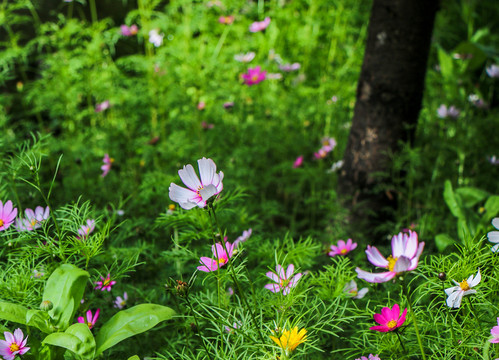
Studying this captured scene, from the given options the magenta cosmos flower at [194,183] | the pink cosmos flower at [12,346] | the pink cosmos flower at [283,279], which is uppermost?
the magenta cosmos flower at [194,183]

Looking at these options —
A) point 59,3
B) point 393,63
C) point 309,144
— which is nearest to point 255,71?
point 309,144

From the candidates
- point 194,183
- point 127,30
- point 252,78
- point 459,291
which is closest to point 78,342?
point 194,183

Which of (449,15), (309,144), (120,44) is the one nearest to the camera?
(309,144)

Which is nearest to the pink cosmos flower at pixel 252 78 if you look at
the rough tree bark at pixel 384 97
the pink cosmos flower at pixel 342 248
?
the rough tree bark at pixel 384 97

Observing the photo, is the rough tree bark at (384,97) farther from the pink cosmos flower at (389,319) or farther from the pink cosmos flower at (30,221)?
the pink cosmos flower at (30,221)

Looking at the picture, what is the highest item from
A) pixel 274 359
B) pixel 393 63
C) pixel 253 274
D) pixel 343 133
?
pixel 393 63

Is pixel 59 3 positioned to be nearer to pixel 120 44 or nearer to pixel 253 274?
pixel 120 44

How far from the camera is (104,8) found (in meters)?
3.63

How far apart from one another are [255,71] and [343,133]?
0.56m

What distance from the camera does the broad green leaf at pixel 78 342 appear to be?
73cm

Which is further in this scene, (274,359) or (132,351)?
(132,351)

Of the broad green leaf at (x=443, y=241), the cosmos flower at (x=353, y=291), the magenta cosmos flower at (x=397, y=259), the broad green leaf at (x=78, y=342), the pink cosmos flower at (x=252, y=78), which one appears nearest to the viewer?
the magenta cosmos flower at (x=397, y=259)

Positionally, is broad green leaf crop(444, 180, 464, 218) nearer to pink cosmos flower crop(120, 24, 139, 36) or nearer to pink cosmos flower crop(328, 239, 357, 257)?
pink cosmos flower crop(328, 239, 357, 257)

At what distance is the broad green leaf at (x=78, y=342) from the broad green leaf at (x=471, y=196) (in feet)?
4.11
